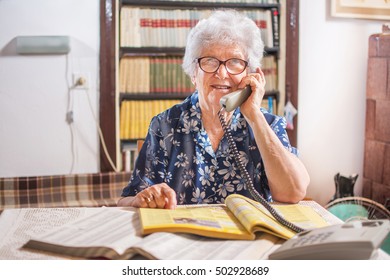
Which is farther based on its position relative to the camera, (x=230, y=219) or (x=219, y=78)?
(x=219, y=78)

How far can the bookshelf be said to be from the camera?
10.3 ft

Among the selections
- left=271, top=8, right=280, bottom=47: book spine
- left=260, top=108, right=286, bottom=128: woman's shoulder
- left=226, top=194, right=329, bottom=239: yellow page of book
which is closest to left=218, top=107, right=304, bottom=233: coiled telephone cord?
left=226, top=194, right=329, bottom=239: yellow page of book

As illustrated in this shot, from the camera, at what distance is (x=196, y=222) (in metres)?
1.05

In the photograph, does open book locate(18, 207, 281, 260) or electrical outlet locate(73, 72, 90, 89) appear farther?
electrical outlet locate(73, 72, 90, 89)

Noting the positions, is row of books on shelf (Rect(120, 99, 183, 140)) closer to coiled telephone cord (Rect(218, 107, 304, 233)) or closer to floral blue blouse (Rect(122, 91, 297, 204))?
floral blue blouse (Rect(122, 91, 297, 204))

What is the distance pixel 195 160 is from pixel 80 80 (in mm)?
1667

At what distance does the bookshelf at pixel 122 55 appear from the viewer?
3.15 meters

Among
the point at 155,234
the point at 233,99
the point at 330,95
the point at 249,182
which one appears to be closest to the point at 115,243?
the point at 155,234

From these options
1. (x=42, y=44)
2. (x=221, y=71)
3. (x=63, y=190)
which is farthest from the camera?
(x=63, y=190)

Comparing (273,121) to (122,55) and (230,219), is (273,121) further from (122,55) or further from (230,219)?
(122,55)

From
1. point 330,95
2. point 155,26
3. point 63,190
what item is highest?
point 155,26

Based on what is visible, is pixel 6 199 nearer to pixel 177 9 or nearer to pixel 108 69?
pixel 108 69

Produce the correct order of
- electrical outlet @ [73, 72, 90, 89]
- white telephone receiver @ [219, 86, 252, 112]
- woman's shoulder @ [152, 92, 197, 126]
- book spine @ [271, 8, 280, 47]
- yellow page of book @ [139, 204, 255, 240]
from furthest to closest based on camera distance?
book spine @ [271, 8, 280, 47], electrical outlet @ [73, 72, 90, 89], woman's shoulder @ [152, 92, 197, 126], white telephone receiver @ [219, 86, 252, 112], yellow page of book @ [139, 204, 255, 240]

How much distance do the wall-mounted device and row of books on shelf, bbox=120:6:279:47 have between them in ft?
1.10
